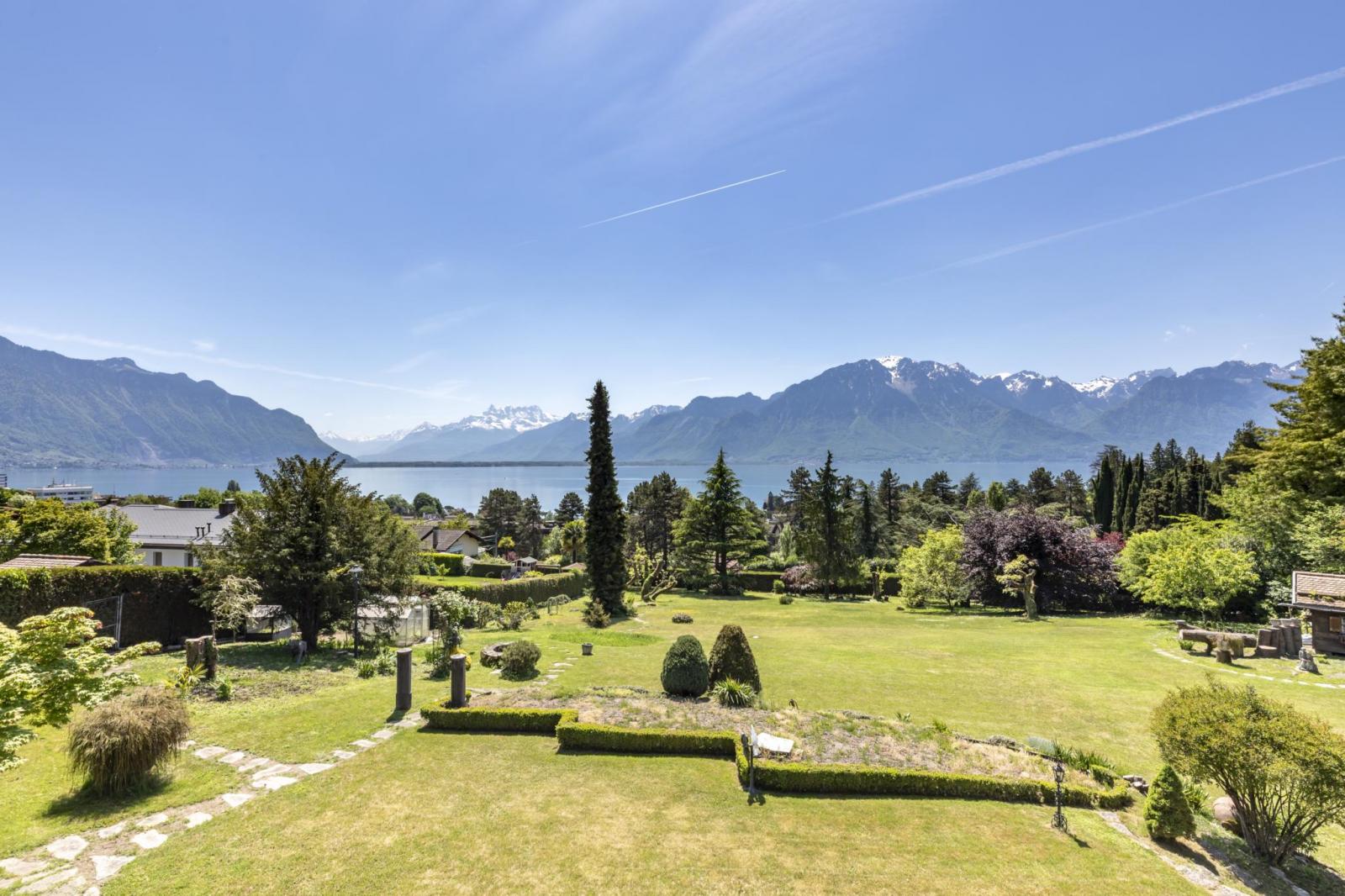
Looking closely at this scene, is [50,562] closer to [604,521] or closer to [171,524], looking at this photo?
[604,521]

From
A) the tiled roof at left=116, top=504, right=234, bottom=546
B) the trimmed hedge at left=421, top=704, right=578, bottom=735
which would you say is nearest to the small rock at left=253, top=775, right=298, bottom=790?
the trimmed hedge at left=421, top=704, right=578, bottom=735

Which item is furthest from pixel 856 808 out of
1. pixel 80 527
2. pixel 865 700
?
pixel 80 527

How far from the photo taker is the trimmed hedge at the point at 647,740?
1238 cm

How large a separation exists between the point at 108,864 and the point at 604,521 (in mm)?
28363

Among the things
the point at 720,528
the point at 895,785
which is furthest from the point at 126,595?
the point at 720,528

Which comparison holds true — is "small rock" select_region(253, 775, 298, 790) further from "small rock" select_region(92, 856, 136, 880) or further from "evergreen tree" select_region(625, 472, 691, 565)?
"evergreen tree" select_region(625, 472, 691, 565)

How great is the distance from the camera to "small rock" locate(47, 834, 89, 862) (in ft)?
26.1

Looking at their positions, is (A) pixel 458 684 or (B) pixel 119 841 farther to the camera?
(A) pixel 458 684

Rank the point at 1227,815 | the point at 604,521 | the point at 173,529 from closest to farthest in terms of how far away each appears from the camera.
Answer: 1. the point at 1227,815
2. the point at 604,521
3. the point at 173,529

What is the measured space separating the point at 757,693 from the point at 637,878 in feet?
27.0

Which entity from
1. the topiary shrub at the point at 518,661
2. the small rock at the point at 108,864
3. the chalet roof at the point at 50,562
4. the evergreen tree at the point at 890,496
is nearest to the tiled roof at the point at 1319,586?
the topiary shrub at the point at 518,661

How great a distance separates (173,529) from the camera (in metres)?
48.1

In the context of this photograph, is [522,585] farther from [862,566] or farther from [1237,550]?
[1237,550]

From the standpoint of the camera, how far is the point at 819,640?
27.1 metres
